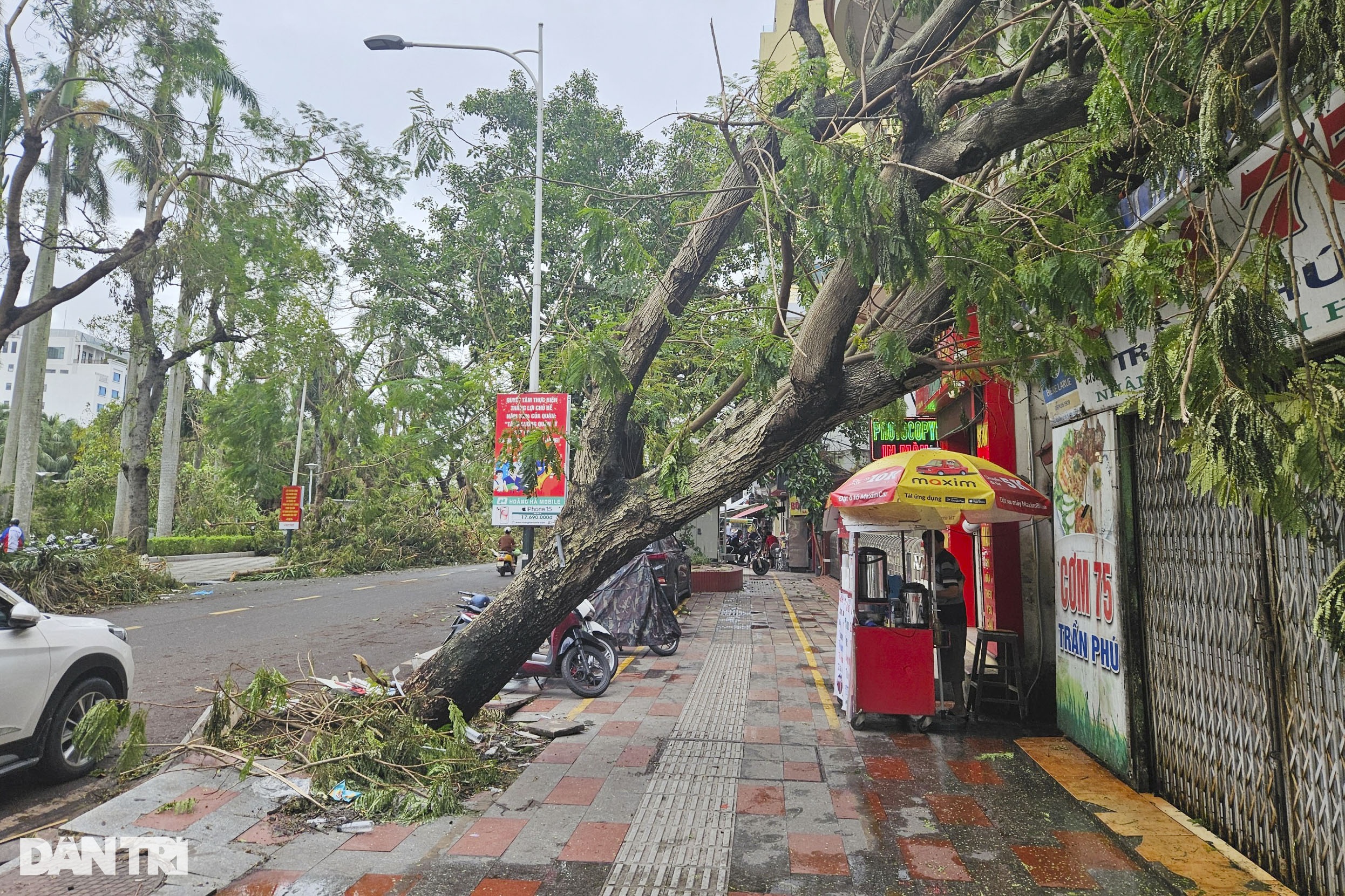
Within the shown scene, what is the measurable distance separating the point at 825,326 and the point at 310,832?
4009 mm

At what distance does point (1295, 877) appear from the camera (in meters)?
3.67

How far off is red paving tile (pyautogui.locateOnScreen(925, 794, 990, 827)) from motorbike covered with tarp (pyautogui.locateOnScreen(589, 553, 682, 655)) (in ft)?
18.0

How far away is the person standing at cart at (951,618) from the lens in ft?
22.7

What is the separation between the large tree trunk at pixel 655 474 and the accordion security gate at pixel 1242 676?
5.96 ft

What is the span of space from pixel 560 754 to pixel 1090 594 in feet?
13.2

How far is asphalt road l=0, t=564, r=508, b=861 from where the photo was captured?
201 inches

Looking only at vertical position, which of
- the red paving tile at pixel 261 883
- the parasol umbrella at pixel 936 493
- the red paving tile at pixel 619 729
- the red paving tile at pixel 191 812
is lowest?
the red paving tile at pixel 619 729

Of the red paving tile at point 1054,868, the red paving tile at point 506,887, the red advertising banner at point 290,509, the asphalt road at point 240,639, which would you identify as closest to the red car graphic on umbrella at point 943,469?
the red paving tile at point 1054,868

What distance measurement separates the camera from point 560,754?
579 cm

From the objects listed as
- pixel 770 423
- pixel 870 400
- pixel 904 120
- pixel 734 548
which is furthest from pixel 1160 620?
pixel 734 548

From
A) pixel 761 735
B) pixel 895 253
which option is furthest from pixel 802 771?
pixel 895 253

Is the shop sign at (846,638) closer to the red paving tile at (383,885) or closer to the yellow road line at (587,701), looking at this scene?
the yellow road line at (587,701)

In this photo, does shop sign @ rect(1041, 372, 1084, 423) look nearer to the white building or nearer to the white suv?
the white suv

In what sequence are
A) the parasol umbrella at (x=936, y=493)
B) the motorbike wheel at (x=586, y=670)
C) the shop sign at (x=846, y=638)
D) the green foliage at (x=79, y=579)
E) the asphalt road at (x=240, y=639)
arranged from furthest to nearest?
the green foliage at (x=79, y=579)
the motorbike wheel at (x=586, y=670)
the shop sign at (x=846, y=638)
the parasol umbrella at (x=936, y=493)
the asphalt road at (x=240, y=639)
